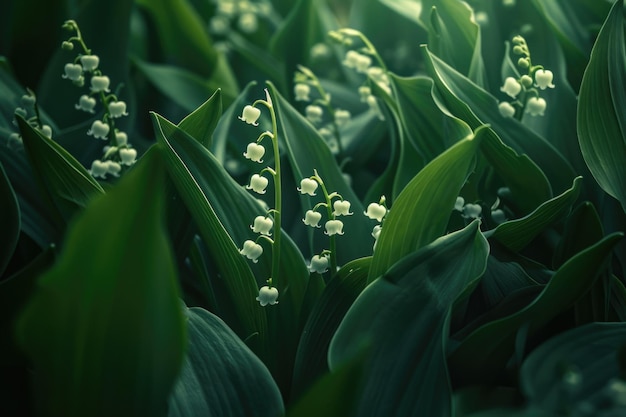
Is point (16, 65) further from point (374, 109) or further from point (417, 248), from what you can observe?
point (417, 248)

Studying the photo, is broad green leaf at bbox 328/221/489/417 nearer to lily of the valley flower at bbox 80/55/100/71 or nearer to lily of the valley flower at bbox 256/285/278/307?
lily of the valley flower at bbox 256/285/278/307

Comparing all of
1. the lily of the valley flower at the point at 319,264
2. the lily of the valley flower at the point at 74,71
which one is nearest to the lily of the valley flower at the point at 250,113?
the lily of the valley flower at the point at 319,264

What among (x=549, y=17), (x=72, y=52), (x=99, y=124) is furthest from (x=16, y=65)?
(x=549, y=17)

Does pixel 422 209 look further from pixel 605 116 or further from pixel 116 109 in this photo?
pixel 116 109

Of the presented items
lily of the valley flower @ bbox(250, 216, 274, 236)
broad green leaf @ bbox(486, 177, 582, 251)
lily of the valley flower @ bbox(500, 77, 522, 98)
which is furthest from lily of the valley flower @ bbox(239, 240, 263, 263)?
lily of the valley flower @ bbox(500, 77, 522, 98)

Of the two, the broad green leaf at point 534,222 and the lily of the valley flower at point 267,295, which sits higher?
the broad green leaf at point 534,222

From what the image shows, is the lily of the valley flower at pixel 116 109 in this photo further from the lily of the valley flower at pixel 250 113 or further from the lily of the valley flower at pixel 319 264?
the lily of the valley flower at pixel 319 264
